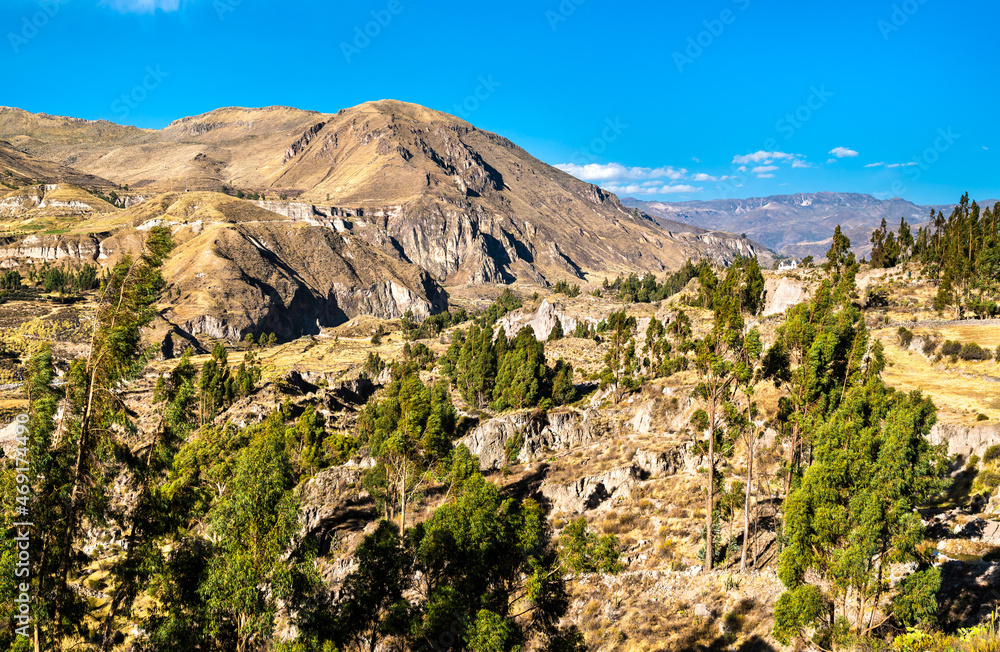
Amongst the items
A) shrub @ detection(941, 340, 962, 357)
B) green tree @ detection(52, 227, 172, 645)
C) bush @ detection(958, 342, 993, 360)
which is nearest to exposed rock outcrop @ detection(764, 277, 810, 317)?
shrub @ detection(941, 340, 962, 357)

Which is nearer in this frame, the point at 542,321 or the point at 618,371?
the point at 618,371

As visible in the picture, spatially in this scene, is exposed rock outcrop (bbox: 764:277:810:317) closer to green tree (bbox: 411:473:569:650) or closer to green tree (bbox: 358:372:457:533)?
green tree (bbox: 358:372:457:533)

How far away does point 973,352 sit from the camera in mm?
51000

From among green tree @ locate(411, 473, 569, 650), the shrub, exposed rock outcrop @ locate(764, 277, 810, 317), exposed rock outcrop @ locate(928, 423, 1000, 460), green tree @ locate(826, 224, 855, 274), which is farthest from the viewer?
exposed rock outcrop @ locate(764, 277, 810, 317)

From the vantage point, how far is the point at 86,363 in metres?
15.1

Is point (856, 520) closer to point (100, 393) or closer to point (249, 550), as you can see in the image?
point (249, 550)

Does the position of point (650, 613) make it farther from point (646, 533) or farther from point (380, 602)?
point (380, 602)

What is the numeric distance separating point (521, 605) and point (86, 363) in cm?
2388

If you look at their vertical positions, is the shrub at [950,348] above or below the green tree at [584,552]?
above

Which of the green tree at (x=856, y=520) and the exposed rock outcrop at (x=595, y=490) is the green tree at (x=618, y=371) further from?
the green tree at (x=856, y=520)

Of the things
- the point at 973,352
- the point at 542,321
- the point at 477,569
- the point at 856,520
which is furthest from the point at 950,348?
the point at 542,321

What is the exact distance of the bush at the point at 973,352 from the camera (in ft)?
166

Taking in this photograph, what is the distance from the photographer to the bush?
50528 mm

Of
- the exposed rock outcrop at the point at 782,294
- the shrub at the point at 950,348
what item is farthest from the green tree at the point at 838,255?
the shrub at the point at 950,348
